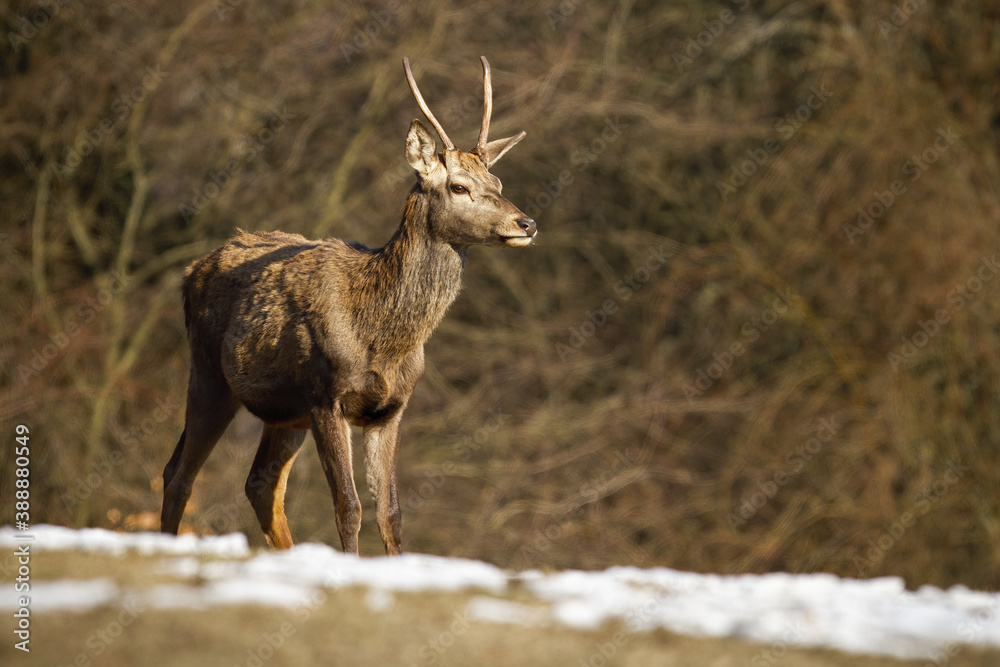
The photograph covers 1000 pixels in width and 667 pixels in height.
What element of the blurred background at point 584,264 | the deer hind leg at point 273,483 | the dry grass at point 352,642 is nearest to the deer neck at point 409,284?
the deer hind leg at point 273,483

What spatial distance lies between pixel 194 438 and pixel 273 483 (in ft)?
1.83

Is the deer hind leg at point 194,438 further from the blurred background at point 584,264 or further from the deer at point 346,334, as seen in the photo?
the blurred background at point 584,264

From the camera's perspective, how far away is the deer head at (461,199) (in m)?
7.02

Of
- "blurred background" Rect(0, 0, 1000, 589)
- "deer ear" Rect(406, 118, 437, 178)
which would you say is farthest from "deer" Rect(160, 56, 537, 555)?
"blurred background" Rect(0, 0, 1000, 589)

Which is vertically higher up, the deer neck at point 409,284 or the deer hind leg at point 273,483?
the deer neck at point 409,284

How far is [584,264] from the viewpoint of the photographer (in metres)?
17.5

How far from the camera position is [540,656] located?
13.3ft

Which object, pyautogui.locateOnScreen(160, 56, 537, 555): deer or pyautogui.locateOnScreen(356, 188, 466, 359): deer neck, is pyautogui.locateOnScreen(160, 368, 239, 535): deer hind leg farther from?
pyautogui.locateOnScreen(356, 188, 466, 359): deer neck

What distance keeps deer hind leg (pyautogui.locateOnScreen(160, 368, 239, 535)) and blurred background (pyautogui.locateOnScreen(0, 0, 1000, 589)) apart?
587cm

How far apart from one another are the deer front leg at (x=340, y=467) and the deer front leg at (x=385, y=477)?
0.25 meters

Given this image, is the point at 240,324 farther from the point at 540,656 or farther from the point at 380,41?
the point at 380,41

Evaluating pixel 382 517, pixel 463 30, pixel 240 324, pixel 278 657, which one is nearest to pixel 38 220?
pixel 463 30

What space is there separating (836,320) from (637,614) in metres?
11.9

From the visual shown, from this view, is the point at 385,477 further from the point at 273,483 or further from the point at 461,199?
the point at 461,199
